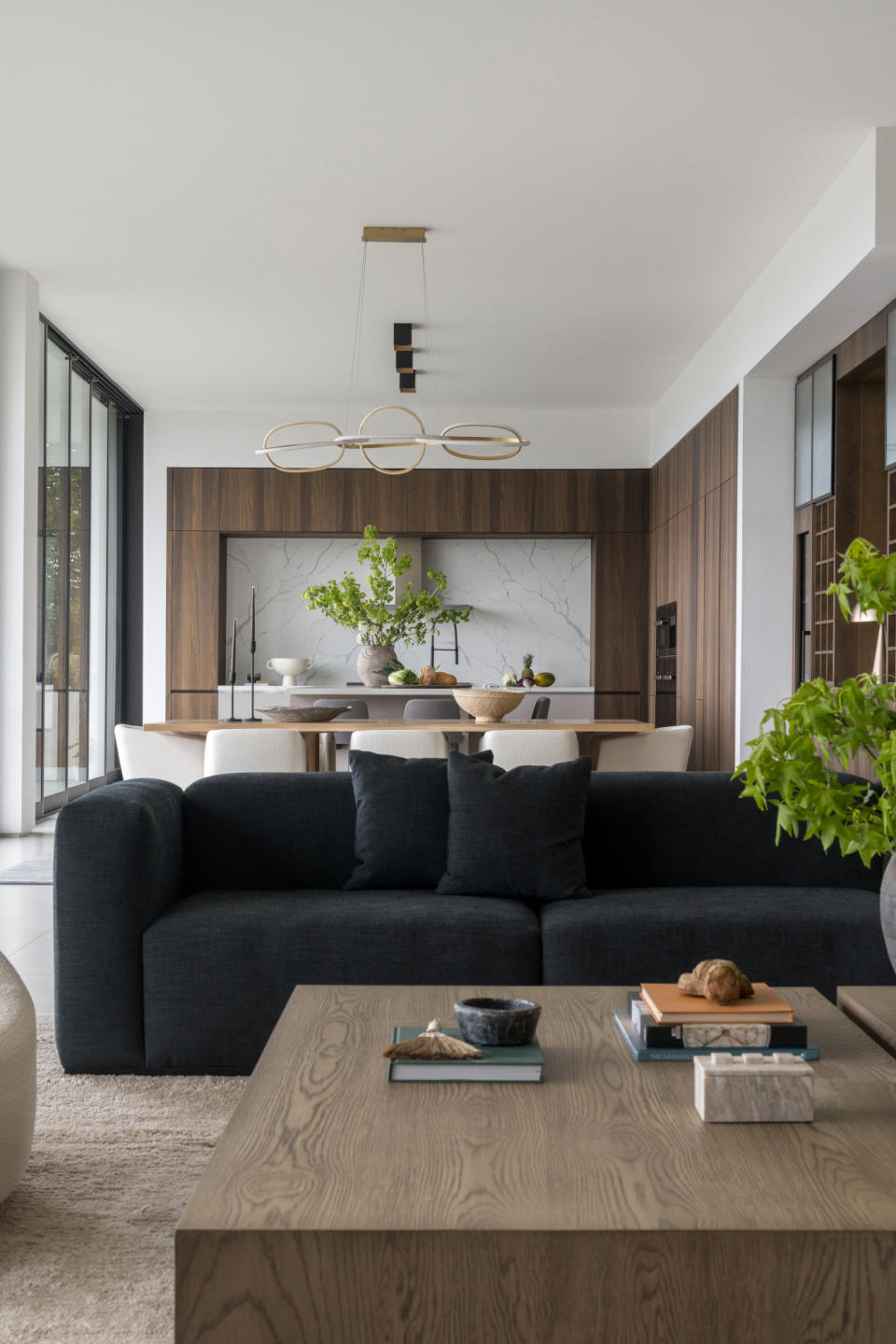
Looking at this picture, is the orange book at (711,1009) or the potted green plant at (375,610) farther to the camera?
the potted green plant at (375,610)

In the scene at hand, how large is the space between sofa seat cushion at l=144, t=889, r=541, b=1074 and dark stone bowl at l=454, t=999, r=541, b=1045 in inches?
40.8

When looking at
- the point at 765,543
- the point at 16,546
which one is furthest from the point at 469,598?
the point at 16,546

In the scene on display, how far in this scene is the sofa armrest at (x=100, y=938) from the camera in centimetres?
291

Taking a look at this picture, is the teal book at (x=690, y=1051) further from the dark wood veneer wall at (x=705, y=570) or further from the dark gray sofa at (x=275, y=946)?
the dark wood veneer wall at (x=705, y=570)

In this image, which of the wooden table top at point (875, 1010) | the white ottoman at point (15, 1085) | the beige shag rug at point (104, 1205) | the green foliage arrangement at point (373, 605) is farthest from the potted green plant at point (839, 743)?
A: the green foliage arrangement at point (373, 605)

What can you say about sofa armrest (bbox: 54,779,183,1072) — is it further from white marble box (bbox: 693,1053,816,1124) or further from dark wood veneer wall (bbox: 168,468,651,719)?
dark wood veneer wall (bbox: 168,468,651,719)

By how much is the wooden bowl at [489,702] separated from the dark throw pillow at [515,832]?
243 centimetres

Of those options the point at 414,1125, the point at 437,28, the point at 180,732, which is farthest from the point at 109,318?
the point at 414,1125

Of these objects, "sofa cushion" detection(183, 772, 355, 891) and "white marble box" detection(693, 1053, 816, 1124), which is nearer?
"white marble box" detection(693, 1053, 816, 1124)

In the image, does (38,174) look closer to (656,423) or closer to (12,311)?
(12,311)

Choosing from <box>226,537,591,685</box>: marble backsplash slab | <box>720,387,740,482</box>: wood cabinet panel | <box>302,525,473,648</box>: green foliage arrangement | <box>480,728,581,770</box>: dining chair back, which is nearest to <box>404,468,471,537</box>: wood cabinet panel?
<box>226,537,591,685</box>: marble backsplash slab

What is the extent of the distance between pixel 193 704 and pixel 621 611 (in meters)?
3.65

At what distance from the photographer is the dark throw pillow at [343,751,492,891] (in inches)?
131

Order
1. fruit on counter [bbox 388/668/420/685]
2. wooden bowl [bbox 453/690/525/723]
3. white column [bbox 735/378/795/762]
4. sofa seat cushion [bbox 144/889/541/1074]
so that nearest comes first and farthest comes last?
sofa seat cushion [bbox 144/889/541/1074] → wooden bowl [bbox 453/690/525/723] → fruit on counter [bbox 388/668/420/685] → white column [bbox 735/378/795/762]
